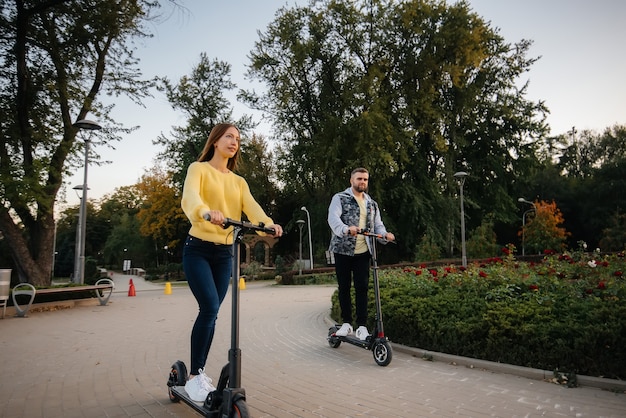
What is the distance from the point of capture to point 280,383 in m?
4.25

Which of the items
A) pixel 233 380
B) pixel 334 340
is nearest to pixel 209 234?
pixel 233 380

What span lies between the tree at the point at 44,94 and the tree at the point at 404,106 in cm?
→ 1289

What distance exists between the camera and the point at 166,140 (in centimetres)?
3922

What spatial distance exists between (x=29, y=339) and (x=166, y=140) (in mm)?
34132

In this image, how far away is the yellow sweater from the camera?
3.05 m

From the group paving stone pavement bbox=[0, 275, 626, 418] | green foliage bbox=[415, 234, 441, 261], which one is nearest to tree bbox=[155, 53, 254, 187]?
green foliage bbox=[415, 234, 441, 261]

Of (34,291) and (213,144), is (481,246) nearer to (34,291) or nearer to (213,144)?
(34,291)

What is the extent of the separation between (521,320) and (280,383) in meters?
2.79

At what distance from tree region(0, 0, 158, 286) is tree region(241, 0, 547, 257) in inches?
507

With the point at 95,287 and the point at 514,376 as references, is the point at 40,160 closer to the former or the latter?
the point at 95,287

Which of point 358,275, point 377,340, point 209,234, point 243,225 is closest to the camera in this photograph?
point 243,225

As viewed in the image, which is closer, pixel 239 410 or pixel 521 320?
pixel 239 410

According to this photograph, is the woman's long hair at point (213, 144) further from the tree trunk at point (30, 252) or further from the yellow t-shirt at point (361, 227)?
the tree trunk at point (30, 252)

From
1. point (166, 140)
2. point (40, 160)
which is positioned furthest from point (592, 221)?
point (40, 160)
